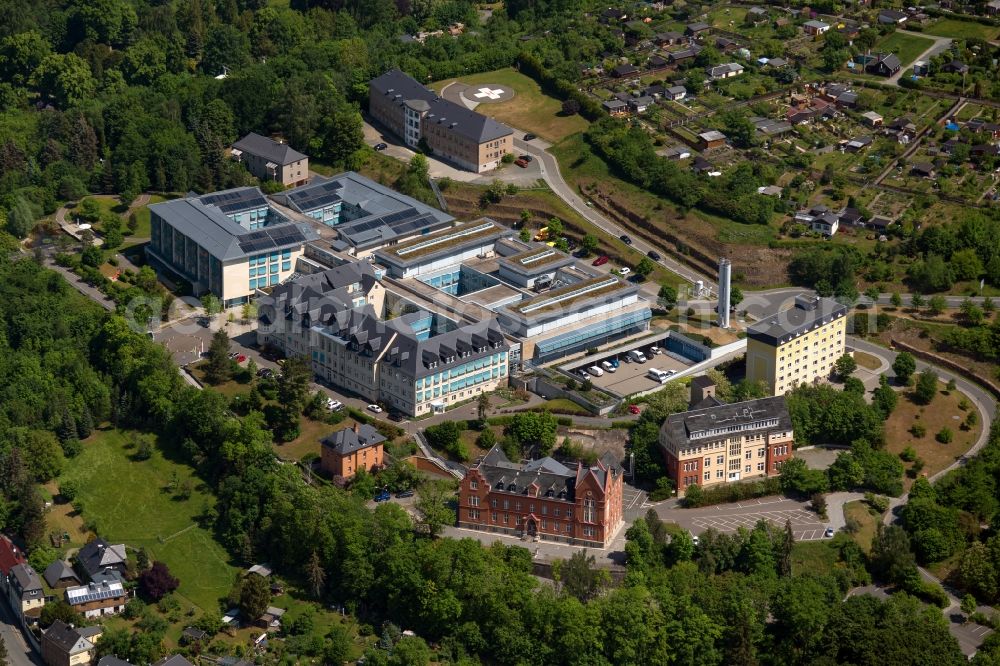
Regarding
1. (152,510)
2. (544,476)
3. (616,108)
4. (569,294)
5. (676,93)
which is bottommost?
(152,510)

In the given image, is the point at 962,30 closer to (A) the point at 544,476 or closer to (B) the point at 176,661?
(A) the point at 544,476

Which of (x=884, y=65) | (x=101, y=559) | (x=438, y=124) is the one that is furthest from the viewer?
(x=884, y=65)

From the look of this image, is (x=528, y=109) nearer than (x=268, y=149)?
No

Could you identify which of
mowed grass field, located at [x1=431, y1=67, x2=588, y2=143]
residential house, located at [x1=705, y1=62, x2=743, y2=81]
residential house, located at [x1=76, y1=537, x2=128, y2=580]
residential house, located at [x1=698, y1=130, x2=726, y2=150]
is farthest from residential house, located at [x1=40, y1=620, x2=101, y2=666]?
residential house, located at [x1=705, y1=62, x2=743, y2=81]

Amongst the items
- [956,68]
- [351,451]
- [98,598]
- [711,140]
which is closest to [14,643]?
[98,598]

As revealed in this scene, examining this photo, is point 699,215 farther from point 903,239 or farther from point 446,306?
point 446,306

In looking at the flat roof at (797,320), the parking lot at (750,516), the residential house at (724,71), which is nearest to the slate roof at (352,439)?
the parking lot at (750,516)

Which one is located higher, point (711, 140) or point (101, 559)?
point (711, 140)
